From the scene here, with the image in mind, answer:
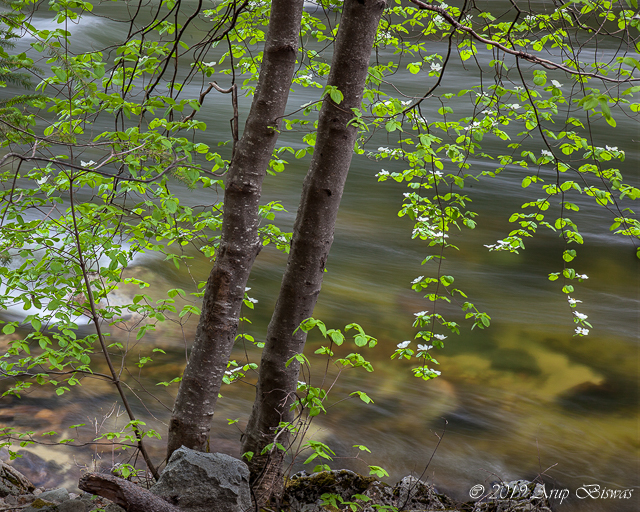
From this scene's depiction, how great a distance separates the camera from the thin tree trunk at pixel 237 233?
231 cm

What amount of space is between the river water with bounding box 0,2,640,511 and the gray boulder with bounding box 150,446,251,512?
1625mm

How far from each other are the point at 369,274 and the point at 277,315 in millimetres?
4851

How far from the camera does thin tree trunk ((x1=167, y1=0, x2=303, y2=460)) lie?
7.58 feet

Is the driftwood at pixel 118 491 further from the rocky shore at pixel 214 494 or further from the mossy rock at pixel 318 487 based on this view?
the mossy rock at pixel 318 487

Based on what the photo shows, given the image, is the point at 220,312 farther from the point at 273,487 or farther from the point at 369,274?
the point at 369,274

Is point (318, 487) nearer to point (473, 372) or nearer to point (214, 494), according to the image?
point (214, 494)

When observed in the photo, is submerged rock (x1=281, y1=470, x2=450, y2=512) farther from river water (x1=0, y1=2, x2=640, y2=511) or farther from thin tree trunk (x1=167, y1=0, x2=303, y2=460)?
thin tree trunk (x1=167, y1=0, x2=303, y2=460)

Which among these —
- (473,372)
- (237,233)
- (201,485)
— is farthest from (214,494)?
(473,372)

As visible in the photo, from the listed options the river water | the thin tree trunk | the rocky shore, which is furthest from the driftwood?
the river water

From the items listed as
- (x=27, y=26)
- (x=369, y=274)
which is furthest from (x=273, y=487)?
(x=369, y=274)

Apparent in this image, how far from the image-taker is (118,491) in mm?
1925

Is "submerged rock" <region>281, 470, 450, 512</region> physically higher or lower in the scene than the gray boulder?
lower

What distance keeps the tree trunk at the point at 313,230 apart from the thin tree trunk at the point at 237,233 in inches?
8.7

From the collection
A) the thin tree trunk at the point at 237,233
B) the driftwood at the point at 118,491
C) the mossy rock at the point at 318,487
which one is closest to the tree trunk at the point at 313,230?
the thin tree trunk at the point at 237,233
